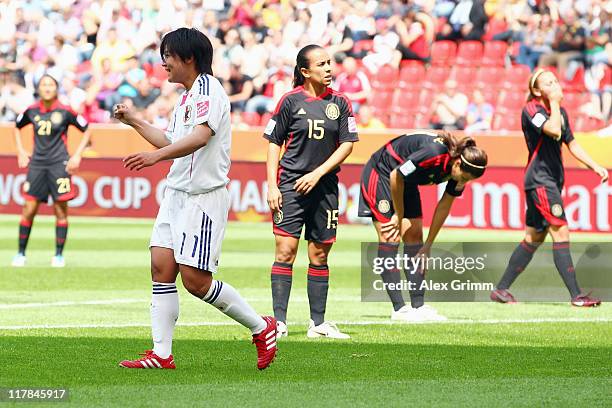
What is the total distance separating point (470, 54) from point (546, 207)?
44.0 feet

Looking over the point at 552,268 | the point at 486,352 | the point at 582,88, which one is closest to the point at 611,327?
the point at 486,352

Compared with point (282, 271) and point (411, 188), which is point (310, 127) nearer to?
point (282, 271)

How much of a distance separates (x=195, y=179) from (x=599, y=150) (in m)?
15.0

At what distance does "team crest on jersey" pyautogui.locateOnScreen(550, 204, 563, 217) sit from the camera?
12625 millimetres

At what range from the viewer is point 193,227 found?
764 cm

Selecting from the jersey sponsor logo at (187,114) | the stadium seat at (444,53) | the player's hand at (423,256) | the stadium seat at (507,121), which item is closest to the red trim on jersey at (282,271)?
the player's hand at (423,256)

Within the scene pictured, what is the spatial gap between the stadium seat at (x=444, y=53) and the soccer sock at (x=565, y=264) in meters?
13.7

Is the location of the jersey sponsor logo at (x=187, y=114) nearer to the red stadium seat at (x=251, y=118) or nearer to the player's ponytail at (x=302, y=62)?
the player's ponytail at (x=302, y=62)

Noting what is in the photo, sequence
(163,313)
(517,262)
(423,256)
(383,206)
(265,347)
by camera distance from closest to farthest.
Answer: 1. (163,313)
2. (265,347)
3. (383,206)
4. (423,256)
5. (517,262)

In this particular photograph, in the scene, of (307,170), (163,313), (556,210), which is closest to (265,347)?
(163,313)

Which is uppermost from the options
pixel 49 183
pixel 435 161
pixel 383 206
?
pixel 435 161

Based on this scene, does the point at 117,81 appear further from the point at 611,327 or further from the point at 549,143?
the point at 611,327

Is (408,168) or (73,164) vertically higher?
(408,168)

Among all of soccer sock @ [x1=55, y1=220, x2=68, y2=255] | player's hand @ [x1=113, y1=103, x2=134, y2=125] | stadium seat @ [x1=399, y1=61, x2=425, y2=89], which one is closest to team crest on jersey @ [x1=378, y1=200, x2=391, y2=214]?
player's hand @ [x1=113, y1=103, x2=134, y2=125]
